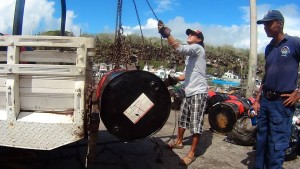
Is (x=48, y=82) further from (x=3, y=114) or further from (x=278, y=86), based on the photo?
(x=278, y=86)

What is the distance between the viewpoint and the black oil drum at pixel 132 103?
3473 millimetres

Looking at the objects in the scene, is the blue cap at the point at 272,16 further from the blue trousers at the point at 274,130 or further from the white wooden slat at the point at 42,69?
the white wooden slat at the point at 42,69

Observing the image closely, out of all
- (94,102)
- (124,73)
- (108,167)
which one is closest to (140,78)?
(124,73)

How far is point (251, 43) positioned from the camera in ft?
33.7

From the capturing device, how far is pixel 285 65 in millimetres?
4125

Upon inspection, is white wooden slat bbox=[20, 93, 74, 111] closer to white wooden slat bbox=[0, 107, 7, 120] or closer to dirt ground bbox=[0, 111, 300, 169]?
white wooden slat bbox=[0, 107, 7, 120]

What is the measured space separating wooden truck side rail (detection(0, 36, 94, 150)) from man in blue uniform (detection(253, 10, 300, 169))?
2.25m

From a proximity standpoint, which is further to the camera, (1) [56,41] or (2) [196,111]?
(2) [196,111]

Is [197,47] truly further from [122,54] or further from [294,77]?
[294,77]

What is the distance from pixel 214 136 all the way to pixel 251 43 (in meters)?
4.45

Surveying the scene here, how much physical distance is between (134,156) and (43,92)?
222cm

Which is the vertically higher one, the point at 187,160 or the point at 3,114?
the point at 3,114

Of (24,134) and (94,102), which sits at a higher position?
(94,102)

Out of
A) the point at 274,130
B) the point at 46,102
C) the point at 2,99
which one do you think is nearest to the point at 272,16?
the point at 274,130
